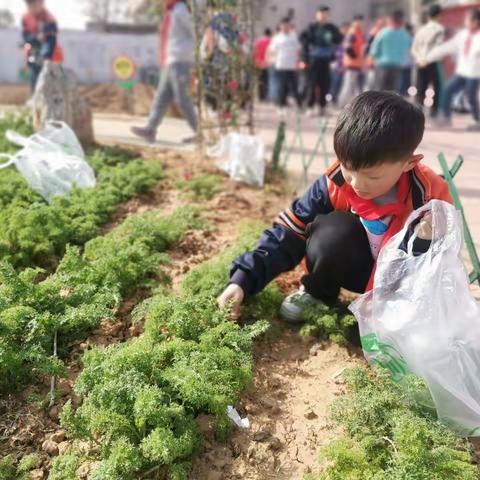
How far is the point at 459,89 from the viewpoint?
8.87 metres

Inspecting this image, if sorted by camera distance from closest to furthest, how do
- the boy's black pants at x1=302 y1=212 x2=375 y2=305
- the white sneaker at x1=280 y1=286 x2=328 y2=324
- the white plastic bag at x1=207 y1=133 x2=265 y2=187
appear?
the boy's black pants at x1=302 y1=212 x2=375 y2=305, the white sneaker at x1=280 y1=286 x2=328 y2=324, the white plastic bag at x1=207 y1=133 x2=265 y2=187

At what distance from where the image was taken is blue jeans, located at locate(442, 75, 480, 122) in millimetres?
8727

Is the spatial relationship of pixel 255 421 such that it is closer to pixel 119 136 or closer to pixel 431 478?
pixel 431 478

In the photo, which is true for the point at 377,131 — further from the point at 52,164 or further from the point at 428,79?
the point at 428,79

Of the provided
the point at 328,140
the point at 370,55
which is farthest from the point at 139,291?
the point at 370,55

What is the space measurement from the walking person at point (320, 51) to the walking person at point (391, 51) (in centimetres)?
91

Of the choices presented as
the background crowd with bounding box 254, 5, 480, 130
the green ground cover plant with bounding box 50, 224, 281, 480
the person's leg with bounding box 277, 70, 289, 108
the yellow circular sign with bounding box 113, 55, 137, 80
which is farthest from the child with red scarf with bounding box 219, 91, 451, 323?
the yellow circular sign with bounding box 113, 55, 137, 80

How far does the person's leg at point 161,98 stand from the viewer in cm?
659

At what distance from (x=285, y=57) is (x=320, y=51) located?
706mm

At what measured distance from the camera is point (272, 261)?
2.52 metres

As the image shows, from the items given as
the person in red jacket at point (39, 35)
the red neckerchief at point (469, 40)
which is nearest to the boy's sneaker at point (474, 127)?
the red neckerchief at point (469, 40)

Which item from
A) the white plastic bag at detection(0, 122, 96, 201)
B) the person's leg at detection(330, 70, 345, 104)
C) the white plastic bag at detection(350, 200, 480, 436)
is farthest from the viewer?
the person's leg at detection(330, 70, 345, 104)

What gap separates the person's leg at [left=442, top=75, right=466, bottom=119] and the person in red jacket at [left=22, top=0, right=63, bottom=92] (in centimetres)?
575

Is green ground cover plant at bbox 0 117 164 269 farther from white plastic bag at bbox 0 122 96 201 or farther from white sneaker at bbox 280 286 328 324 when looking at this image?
white sneaker at bbox 280 286 328 324
